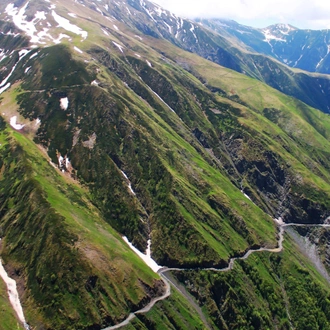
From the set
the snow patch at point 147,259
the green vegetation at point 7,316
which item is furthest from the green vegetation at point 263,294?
the green vegetation at point 7,316

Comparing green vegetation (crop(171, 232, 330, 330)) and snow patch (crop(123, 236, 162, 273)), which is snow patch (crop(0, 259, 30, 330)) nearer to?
snow patch (crop(123, 236, 162, 273))

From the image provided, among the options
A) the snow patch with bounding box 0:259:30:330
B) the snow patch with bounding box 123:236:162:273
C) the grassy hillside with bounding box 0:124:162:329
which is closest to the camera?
the snow patch with bounding box 0:259:30:330

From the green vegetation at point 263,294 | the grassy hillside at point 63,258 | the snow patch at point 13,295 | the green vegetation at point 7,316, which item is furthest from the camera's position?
the green vegetation at point 263,294

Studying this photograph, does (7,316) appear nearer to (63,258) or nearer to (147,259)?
(63,258)

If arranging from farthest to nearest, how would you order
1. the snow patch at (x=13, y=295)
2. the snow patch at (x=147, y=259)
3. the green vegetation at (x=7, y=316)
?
the snow patch at (x=147, y=259) → the snow patch at (x=13, y=295) → the green vegetation at (x=7, y=316)

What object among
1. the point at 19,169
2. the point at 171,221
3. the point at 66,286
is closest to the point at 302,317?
the point at 171,221

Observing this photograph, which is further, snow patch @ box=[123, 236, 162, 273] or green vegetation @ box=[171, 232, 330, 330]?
snow patch @ box=[123, 236, 162, 273]

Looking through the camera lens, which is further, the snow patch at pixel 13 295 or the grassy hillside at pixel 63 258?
the grassy hillside at pixel 63 258

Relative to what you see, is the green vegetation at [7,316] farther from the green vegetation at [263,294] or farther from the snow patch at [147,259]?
the green vegetation at [263,294]

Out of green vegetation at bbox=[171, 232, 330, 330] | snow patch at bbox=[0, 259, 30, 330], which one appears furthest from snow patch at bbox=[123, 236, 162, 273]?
snow patch at bbox=[0, 259, 30, 330]
